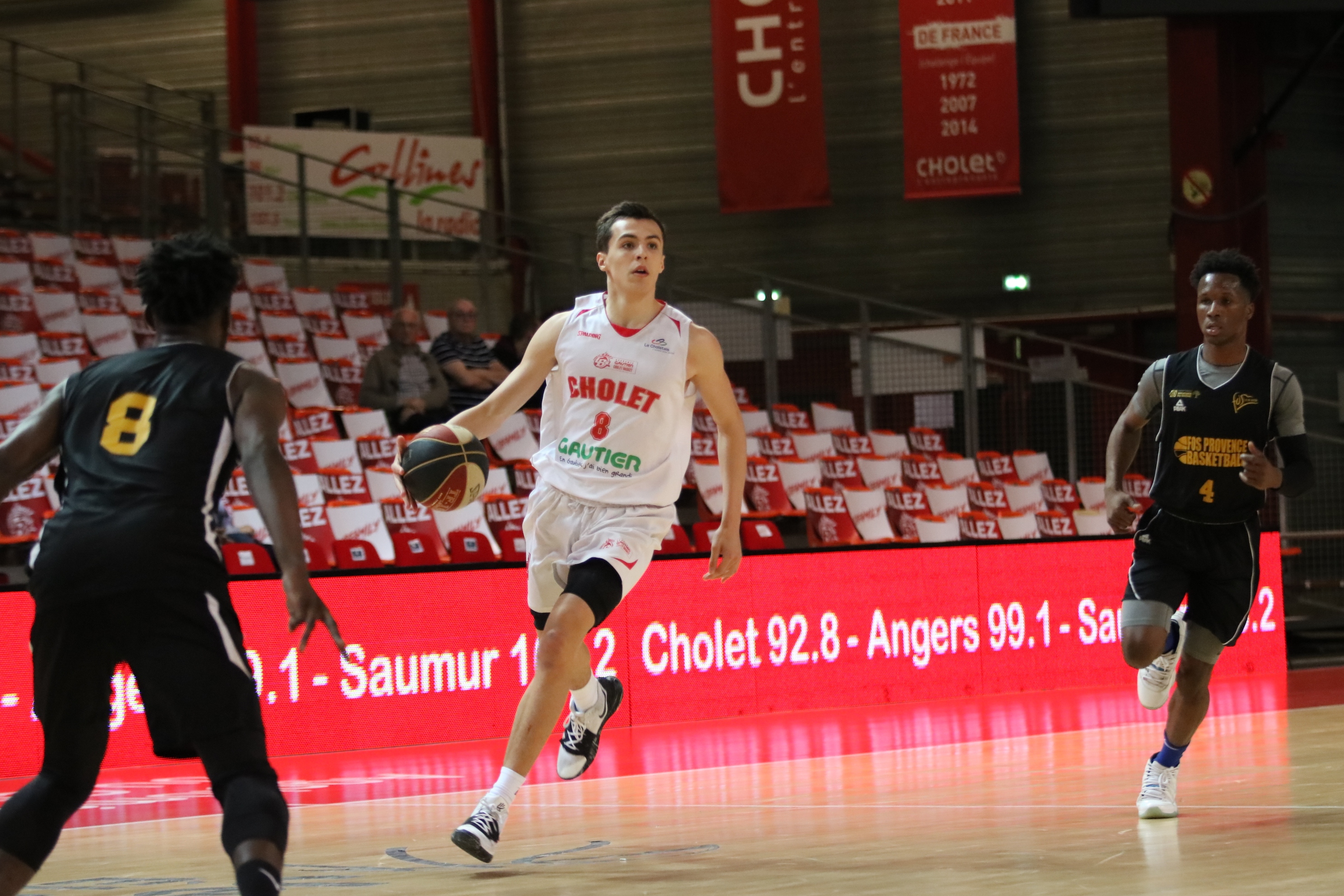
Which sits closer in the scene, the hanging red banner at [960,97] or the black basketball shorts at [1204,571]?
the black basketball shorts at [1204,571]

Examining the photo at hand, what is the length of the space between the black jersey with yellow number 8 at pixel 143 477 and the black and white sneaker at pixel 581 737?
7.87 feet

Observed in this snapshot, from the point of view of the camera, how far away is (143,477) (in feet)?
12.0

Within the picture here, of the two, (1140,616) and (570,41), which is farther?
(570,41)

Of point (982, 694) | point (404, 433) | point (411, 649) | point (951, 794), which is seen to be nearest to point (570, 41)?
point (404, 433)

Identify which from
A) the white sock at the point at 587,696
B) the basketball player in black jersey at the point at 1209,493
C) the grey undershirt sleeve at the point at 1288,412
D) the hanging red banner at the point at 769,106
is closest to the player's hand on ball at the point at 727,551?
the white sock at the point at 587,696

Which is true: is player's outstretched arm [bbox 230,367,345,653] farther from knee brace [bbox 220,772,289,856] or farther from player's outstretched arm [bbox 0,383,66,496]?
player's outstretched arm [bbox 0,383,66,496]

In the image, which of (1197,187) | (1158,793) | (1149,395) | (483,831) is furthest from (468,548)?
(1197,187)

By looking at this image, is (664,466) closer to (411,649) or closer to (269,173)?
(411,649)

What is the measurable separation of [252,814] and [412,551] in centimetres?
710

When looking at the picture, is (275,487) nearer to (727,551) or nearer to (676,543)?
(727,551)

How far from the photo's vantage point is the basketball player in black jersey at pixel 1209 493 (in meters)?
6.01

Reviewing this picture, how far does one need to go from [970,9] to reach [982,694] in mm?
10759

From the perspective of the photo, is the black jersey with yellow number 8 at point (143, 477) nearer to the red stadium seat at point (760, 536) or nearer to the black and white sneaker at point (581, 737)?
the black and white sneaker at point (581, 737)

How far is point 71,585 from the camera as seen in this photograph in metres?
3.64
